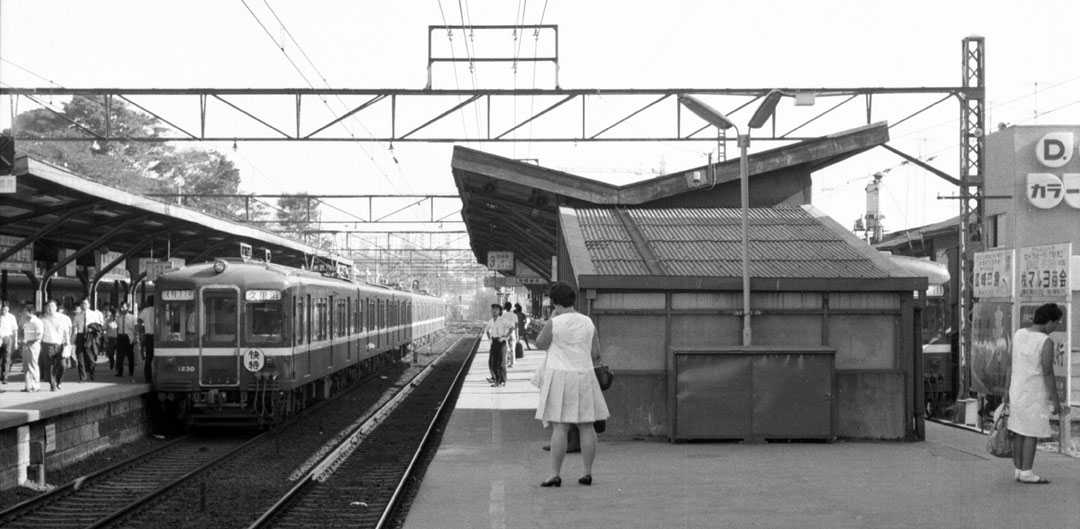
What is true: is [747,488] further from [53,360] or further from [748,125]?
[53,360]

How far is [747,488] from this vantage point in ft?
27.8

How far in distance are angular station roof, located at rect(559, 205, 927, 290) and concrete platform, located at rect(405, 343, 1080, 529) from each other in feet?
5.26

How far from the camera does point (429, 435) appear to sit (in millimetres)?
15242

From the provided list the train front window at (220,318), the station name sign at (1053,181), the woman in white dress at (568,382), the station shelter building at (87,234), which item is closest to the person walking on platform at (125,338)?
the station shelter building at (87,234)

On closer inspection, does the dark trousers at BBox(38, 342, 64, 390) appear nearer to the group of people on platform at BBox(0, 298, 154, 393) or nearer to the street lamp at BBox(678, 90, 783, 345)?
the group of people on platform at BBox(0, 298, 154, 393)

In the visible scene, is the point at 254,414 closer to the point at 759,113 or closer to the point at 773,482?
the point at 759,113

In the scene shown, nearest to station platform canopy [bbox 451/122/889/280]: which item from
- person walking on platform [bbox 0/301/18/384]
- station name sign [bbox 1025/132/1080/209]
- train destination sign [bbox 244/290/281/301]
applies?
train destination sign [bbox 244/290/281/301]

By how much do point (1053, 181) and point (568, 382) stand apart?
23313 millimetres

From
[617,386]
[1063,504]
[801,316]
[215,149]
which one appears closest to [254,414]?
[617,386]

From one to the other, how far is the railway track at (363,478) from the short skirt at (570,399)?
152cm

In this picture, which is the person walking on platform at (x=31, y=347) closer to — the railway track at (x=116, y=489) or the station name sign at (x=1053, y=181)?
the railway track at (x=116, y=489)

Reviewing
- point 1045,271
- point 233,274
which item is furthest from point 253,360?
point 1045,271

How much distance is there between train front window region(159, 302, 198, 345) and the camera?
15.6 meters

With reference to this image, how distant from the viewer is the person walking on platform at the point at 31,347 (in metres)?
15.5
